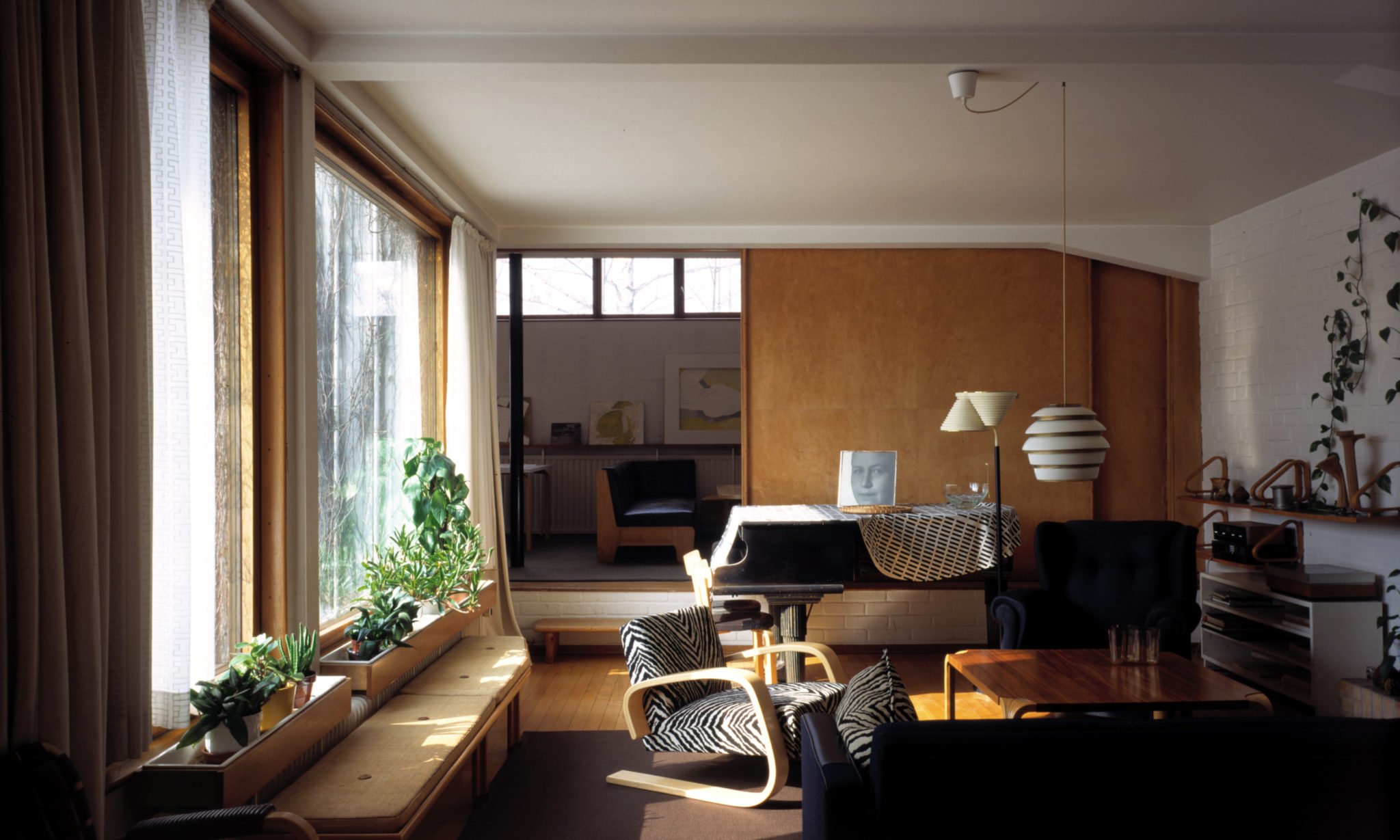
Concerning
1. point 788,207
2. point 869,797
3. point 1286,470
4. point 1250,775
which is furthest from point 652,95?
point 1286,470

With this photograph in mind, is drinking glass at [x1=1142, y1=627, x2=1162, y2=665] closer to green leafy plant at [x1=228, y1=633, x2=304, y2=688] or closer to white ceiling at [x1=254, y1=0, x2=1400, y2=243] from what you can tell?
white ceiling at [x1=254, y1=0, x2=1400, y2=243]

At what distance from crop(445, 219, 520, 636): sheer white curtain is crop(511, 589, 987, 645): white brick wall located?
0.56 metres

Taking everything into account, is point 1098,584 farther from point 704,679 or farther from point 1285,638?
point 704,679

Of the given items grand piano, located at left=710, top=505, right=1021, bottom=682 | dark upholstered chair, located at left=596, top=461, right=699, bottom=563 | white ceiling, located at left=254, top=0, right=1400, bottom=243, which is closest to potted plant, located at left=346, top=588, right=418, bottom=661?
grand piano, located at left=710, top=505, right=1021, bottom=682

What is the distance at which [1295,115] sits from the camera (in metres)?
3.88

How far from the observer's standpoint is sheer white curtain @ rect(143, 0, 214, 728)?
225 centimetres

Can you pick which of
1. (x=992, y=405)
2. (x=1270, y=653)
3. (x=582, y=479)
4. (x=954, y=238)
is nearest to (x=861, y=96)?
(x=992, y=405)

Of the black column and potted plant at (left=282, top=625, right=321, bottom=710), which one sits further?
the black column

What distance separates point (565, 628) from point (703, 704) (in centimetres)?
236

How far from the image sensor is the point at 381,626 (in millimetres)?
3508

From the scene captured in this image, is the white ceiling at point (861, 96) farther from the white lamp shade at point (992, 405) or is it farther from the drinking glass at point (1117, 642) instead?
the drinking glass at point (1117, 642)

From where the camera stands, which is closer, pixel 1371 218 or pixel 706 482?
pixel 1371 218

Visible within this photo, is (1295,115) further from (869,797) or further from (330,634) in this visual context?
(330,634)

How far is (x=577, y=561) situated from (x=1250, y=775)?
5956 mm
